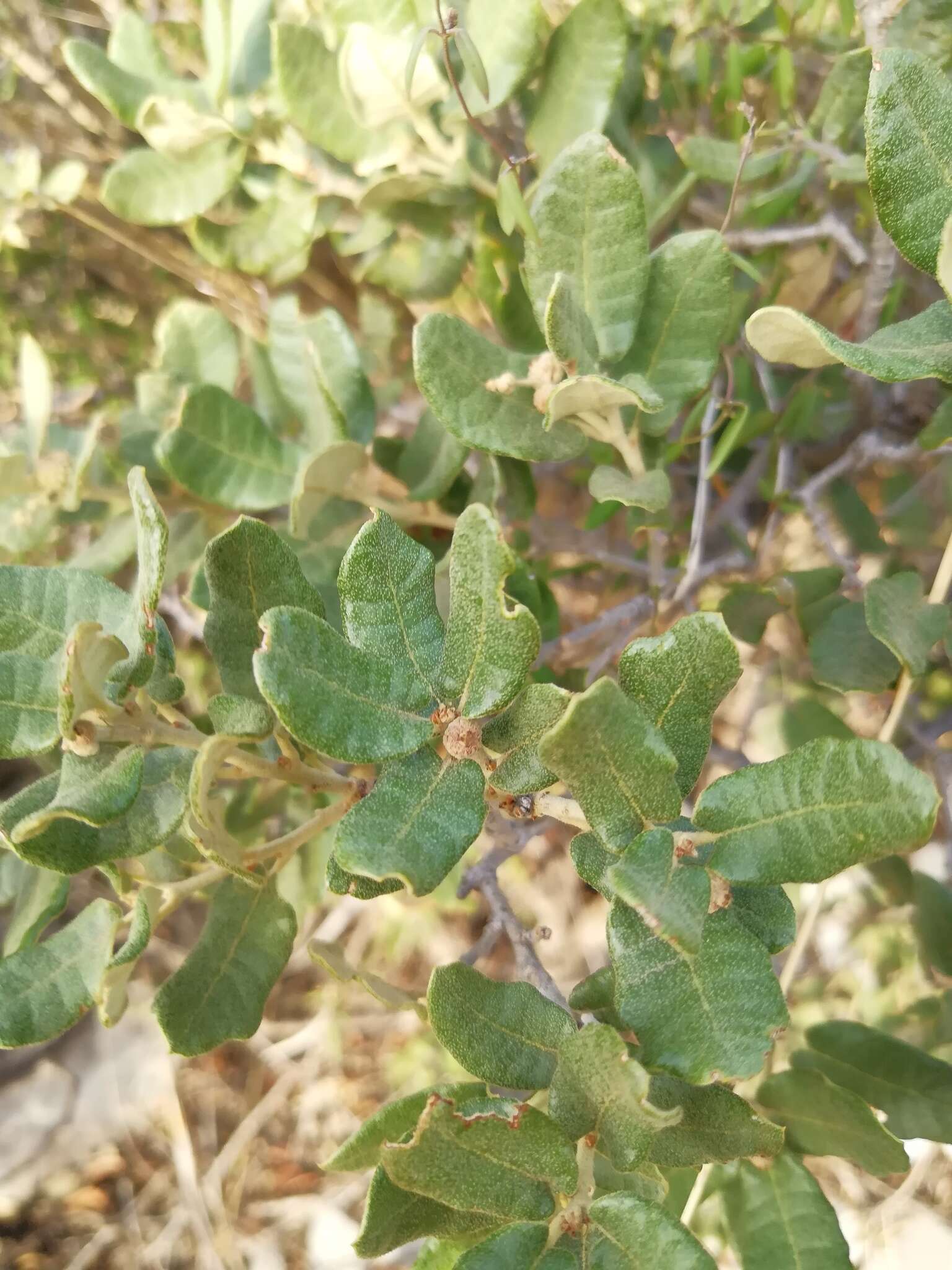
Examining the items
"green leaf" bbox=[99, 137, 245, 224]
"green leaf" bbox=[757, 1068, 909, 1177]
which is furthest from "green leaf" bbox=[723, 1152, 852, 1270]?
"green leaf" bbox=[99, 137, 245, 224]

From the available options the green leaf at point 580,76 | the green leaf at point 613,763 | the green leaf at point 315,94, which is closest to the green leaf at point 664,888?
the green leaf at point 613,763

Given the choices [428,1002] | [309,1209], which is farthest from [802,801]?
[309,1209]

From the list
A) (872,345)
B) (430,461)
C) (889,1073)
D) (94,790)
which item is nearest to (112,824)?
(94,790)

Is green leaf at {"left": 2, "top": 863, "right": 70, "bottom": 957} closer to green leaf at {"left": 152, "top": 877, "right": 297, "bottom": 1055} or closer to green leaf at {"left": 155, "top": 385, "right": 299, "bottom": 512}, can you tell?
green leaf at {"left": 152, "top": 877, "right": 297, "bottom": 1055}

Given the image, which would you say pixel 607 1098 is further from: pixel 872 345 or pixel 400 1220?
pixel 872 345

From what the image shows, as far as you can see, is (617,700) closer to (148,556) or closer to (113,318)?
(148,556)

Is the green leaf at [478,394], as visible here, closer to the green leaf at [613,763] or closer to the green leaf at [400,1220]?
the green leaf at [613,763]
